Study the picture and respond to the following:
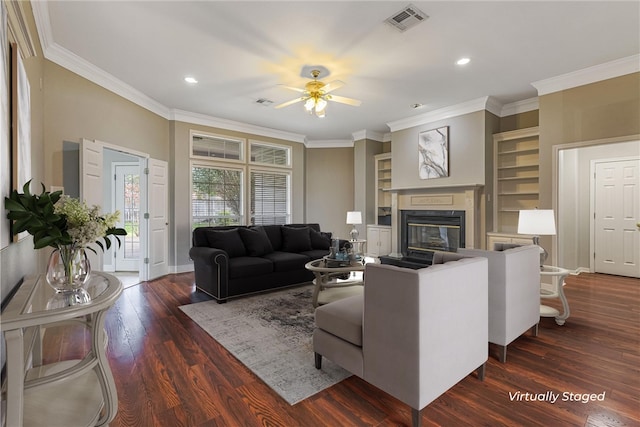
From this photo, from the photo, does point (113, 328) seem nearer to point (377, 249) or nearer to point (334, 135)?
point (377, 249)

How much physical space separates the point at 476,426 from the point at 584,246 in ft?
18.3

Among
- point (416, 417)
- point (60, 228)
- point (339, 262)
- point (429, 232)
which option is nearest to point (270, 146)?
point (429, 232)

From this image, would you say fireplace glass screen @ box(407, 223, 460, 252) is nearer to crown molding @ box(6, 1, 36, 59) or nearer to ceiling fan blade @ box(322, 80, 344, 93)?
ceiling fan blade @ box(322, 80, 344, 93)

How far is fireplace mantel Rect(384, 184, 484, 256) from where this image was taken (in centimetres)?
532

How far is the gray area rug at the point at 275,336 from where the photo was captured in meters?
2.16

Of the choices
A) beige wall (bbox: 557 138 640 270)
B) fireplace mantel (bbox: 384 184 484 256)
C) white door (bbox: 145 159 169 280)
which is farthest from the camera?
beige wall (bbox: 557 138 640 270)

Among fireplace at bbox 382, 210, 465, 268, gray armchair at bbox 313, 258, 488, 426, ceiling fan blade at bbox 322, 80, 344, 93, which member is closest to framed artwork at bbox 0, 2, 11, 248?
gray armchair at bbox 313, 258, 488, 426

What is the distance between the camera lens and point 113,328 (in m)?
3.12

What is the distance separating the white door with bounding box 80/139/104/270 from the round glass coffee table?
2673 millimetres

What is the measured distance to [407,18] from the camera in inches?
113

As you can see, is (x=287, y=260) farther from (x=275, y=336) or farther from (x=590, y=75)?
(x=590, y=75)

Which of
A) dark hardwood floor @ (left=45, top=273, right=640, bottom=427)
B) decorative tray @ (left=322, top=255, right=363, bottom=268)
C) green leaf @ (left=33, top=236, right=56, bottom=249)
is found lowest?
dark hardwood floor @ (left=45, top=273, right=640, bottom=427)

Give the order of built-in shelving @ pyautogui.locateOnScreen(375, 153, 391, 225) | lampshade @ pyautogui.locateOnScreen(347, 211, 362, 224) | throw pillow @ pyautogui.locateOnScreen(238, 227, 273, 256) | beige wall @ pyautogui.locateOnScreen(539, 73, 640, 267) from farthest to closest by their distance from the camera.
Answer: built-in shelving @ pyautogui.locateOnScreen(375, 153, 391, 225)
lampshade @ pyautogui.locateOnScreen(347, 211, 362, 224)
throw pillow @ pyautogui.locateOnScreen(238, 227, 273, 256)
beige wall @ pyautogui.locateOnScreen(539, 73, 640, 267)

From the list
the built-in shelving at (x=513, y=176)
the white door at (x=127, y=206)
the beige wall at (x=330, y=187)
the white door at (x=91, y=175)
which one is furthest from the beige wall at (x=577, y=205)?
the white door at (x=127, y=206)
